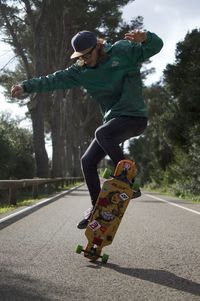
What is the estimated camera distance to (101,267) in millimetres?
5266

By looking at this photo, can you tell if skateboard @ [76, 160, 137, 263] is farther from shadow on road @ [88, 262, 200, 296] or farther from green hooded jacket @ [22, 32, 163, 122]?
green hooded jacket @ [22, 32, 163, 122]

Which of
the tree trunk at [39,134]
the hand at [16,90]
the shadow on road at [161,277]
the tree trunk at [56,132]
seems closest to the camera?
the shadow on road at [161,277]

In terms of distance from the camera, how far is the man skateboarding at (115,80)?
18.3 feet

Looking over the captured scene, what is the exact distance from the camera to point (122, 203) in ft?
17.4

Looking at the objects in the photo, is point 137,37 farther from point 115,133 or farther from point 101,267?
point 101,267

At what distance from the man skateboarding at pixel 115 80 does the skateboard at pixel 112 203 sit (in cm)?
34

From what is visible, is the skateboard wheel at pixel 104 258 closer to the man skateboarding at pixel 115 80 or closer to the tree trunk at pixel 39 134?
the man skateboarding at pixel 115 80

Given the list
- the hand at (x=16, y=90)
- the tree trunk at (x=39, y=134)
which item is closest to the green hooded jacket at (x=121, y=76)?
the hand at (x=16, y=90)

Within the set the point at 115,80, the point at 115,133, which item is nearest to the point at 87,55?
the point at 115,80

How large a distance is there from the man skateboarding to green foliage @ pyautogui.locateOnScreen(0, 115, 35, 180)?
838 inches

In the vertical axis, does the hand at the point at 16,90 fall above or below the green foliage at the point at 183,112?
below

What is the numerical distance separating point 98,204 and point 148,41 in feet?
5.31

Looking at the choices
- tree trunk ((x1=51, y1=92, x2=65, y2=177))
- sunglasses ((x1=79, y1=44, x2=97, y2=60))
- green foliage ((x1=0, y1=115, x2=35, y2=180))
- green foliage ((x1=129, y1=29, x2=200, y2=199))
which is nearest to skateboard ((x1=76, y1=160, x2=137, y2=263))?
sunglasses ((x1=79, y1=44, x2=97, y2=60))

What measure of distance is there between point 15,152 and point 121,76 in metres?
24.9
